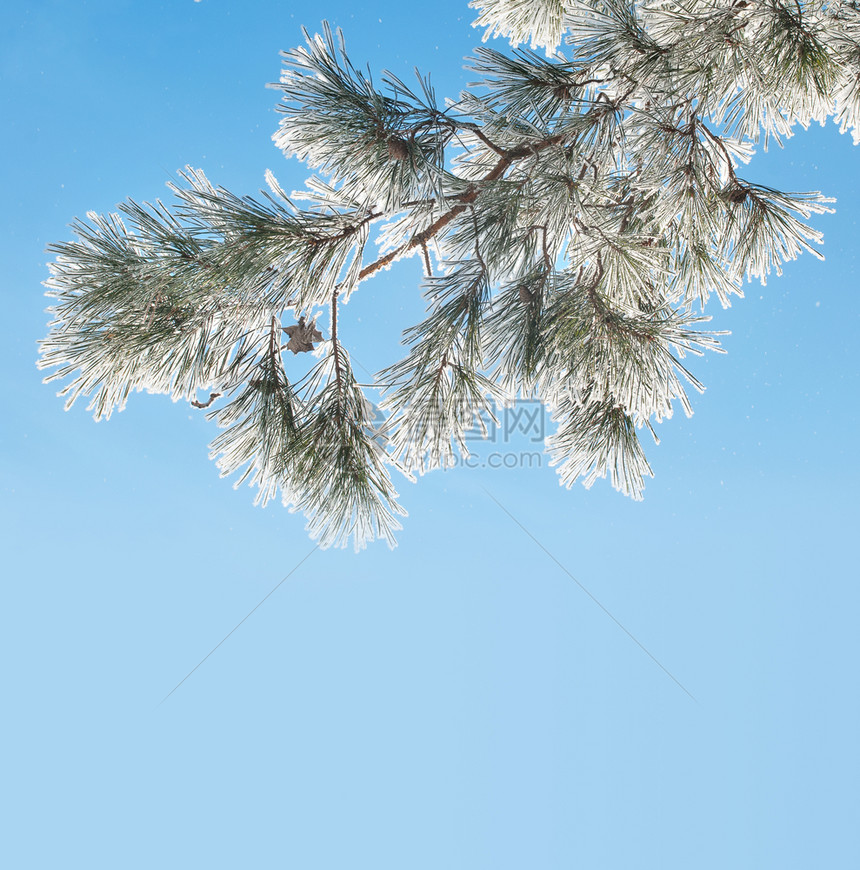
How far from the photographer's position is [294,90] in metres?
1.10

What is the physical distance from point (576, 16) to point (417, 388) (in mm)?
751

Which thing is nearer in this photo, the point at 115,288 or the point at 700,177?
the point at 115,288

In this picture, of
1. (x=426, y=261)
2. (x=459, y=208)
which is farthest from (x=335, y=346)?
(x=459, y=208)

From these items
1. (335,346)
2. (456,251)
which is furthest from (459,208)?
(335,346)

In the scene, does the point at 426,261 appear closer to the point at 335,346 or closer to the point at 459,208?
the point at 459,208

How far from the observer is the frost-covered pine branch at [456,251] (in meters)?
1.09

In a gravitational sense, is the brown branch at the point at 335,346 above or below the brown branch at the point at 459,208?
below

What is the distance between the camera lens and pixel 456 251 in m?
1.30

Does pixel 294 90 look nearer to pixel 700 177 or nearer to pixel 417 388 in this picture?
pixel 417 388

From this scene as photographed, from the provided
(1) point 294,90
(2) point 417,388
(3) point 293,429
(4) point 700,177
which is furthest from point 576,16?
(3) point 293,429

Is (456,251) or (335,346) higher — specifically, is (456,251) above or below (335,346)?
above

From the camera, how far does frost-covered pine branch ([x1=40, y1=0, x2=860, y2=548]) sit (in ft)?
3.56

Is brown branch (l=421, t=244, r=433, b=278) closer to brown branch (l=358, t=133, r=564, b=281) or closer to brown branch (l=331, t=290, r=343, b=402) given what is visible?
brown branch (l=358, t=133, r=564, b=281)

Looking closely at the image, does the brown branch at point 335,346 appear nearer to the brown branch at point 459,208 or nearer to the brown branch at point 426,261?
the brown branch at point 459,208
